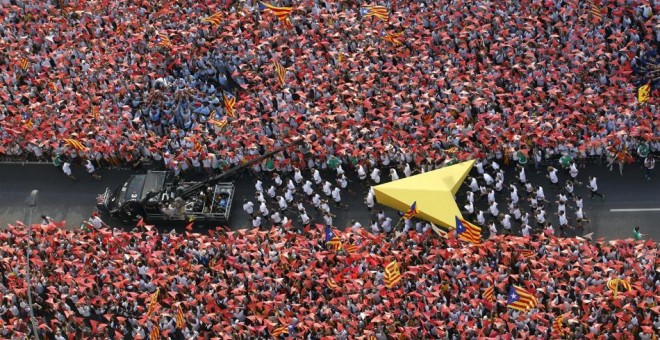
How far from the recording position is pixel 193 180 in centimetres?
5456

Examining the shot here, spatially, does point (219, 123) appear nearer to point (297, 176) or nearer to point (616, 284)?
point (297, 176)

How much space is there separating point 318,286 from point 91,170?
1450 centimetres

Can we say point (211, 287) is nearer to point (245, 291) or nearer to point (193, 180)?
point (245, 291)

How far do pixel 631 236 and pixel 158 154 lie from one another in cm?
2227

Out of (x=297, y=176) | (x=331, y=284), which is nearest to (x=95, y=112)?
(x=297, y=176)

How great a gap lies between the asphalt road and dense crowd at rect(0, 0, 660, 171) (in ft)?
3.49

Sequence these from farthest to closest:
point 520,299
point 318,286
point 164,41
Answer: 1. point 164,41
2. point 318,286
3. point 520,299

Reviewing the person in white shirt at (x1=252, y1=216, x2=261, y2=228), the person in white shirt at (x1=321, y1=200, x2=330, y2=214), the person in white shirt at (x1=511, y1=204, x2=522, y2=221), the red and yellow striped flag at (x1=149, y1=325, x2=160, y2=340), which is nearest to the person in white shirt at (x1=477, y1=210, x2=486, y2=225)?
the person in white shirt at (x1=511, y1=204, x2=522, y2=221)

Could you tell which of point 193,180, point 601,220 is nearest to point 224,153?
point 193,180

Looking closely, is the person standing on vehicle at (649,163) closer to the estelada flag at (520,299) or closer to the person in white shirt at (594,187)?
the person in white shirt at (594,187)

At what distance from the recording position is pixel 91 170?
55.3 meters

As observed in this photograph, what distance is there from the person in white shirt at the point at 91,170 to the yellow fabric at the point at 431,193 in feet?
46.0

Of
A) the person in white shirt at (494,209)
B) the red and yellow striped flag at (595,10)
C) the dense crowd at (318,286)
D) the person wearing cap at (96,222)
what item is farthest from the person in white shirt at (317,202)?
the red and yellow striped flag at (595,10)

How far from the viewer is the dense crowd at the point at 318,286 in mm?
45250
